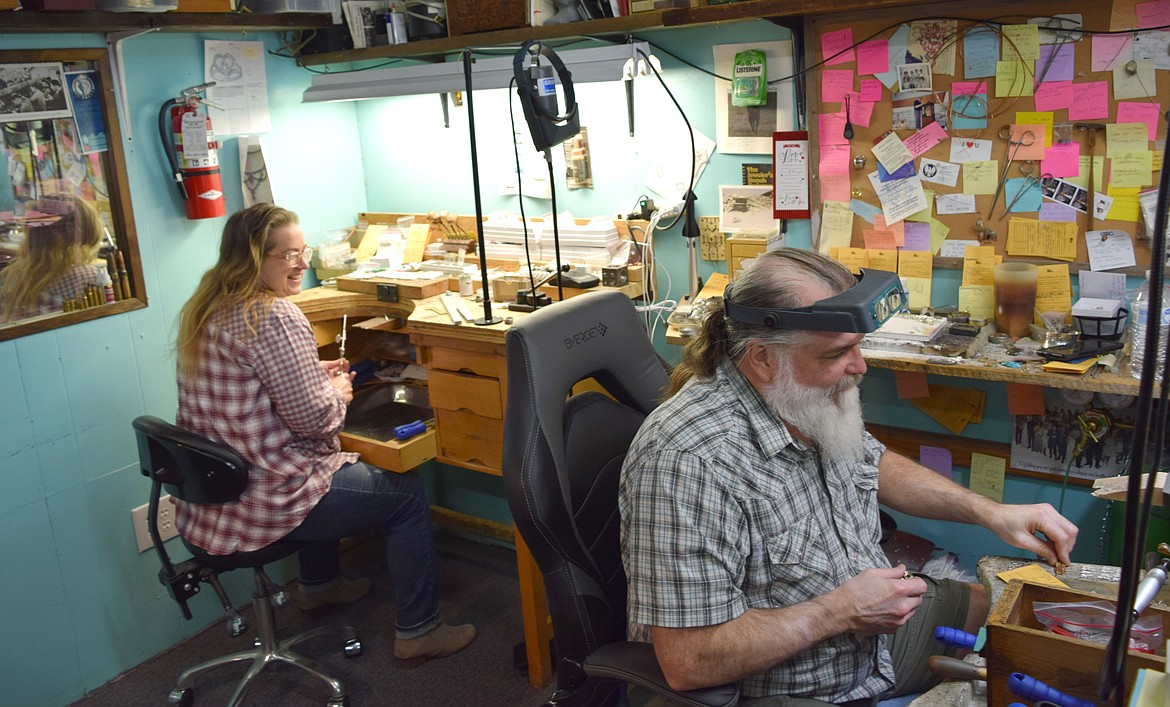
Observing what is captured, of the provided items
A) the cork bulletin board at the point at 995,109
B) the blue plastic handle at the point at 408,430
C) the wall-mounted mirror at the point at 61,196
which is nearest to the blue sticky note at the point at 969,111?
the cork bulletin board at the point at 995,109

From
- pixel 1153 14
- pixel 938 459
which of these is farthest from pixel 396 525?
pixel 1153 14

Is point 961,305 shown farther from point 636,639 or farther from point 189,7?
point 189,7

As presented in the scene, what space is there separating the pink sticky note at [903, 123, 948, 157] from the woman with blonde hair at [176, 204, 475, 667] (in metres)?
1.61

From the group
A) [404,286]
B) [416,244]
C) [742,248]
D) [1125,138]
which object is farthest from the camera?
[416,244]

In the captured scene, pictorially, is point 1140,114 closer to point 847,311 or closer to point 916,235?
point 916,235

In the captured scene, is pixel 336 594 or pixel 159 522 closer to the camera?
pixel 159 522

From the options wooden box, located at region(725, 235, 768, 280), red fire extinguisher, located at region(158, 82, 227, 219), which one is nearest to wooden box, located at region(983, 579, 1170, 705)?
wooden box, located at region(725, 235, 768, 280)

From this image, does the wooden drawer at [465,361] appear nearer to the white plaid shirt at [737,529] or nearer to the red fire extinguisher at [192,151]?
the red fire extinguisher at [192,151]

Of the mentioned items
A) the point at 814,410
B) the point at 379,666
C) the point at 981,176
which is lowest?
the point at 379,666

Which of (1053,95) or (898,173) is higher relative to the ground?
(1053,95)

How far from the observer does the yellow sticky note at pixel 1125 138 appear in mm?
2176

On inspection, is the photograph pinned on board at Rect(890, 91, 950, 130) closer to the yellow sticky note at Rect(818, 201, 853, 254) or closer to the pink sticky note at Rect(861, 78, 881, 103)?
the pink sticky note at Rect(861, 78, 881, 103)

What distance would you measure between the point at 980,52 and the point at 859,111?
Result: 0.32 metres

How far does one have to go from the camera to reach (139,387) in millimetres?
2889
